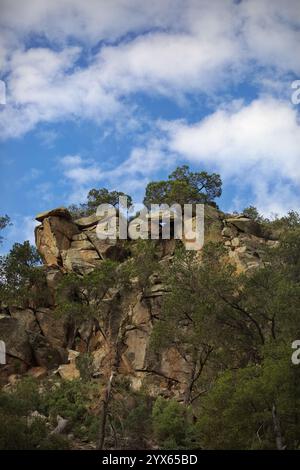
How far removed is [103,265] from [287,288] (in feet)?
58.1

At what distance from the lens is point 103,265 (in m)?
43.7

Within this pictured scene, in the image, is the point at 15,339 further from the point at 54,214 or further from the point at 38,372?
the point at 54,214

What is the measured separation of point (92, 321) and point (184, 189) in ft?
54.9

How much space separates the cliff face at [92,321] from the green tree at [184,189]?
3736 mm

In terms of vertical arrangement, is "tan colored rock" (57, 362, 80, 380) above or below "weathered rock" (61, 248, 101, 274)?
below

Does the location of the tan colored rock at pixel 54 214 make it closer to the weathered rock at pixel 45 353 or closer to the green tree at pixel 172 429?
the weathered rock at pixel 45 353

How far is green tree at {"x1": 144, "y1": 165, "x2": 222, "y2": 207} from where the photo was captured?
54.0 m

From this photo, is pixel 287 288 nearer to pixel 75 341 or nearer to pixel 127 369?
pixel 127 369

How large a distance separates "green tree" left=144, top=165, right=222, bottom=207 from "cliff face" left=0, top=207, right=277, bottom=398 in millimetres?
3736

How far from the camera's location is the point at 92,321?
1698 inches

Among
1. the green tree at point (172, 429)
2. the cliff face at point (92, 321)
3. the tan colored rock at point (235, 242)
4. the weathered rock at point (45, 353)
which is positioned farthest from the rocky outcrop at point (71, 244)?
the green tree at point (172, 429)

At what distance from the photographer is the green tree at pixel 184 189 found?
5397cm

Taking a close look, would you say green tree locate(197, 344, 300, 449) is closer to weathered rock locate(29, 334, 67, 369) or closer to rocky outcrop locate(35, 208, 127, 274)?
weathered rock locate(29, 334, 67, 369)

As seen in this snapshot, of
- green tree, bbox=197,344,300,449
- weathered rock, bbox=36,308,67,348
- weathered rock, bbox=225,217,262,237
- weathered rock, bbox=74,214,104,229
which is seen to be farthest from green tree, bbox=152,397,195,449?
weathered rock, bbox=74,214,104,229
